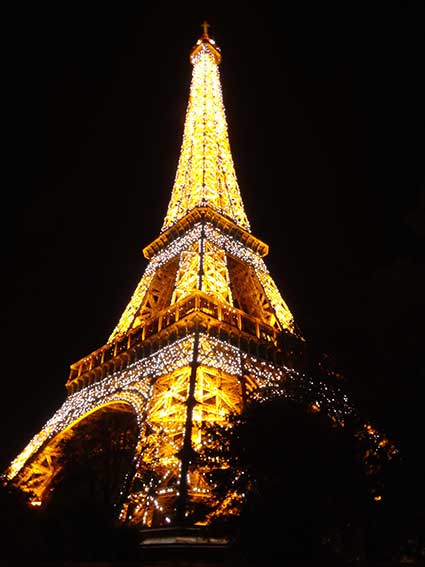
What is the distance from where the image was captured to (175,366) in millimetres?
14148

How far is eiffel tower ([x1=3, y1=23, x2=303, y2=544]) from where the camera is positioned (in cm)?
1086

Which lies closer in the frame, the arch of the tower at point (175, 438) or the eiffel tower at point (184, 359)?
the arch of the tower at point (175, 438)

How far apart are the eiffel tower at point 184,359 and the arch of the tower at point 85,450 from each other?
0.20ft

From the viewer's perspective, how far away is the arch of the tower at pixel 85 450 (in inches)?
550

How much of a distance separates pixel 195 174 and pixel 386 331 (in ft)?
63.2

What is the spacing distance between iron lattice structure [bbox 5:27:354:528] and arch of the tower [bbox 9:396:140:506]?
0.22 feet

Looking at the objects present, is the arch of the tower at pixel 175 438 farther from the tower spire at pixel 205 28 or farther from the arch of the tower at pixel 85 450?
the tower spire at pixel 205 28

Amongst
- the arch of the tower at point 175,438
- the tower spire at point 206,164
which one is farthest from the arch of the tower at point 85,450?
the tower spire at point 206,164

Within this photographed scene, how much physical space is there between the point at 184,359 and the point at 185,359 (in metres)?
0.07

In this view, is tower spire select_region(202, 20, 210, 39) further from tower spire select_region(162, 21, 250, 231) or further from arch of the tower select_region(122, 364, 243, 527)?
arch of the tower select_region(122, 364, 243, 527)

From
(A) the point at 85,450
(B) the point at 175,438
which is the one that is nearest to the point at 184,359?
(B) the point at 175,438

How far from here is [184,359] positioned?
14070 mm

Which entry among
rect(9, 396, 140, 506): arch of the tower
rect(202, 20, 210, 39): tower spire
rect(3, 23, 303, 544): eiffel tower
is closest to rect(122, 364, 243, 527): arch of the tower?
rect(3, 23, 303, 544): eiffel tower

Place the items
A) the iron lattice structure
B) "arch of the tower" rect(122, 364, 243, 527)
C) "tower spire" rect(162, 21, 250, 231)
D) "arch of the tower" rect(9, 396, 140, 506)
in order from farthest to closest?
"tower spire" rect(162, 21, 250, 231) → "arch of the tower" rect(9, 396, 140, 506) → the iron lattice structure → "arch of the tower" rect(122, 364, 243, 527)
